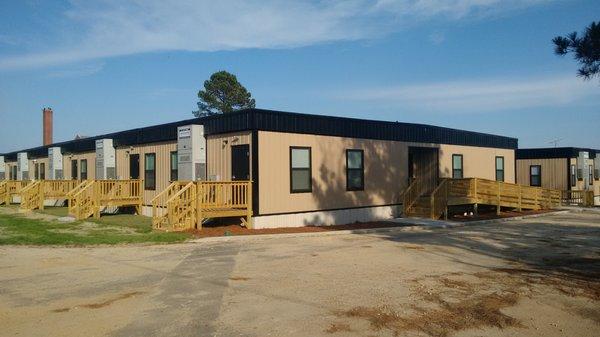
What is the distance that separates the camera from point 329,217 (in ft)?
60.7

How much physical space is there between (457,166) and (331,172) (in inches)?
365

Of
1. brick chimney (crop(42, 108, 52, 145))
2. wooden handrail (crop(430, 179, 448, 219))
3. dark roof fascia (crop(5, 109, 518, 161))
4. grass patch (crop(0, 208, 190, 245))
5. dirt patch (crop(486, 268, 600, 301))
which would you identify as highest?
brick chimney (crop(42, 108, 52, 145))

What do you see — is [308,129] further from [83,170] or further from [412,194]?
[83,170]

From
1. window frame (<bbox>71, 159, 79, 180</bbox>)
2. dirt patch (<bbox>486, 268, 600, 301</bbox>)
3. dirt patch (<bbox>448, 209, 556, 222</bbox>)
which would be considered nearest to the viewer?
dirt patch (<bbox>486, 268, 600, 301</bbox>)

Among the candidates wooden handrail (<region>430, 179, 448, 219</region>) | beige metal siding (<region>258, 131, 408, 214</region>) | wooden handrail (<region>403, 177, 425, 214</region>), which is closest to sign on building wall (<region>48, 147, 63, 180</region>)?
beige metal siding (<region>258, 131, 408, 214</region>)

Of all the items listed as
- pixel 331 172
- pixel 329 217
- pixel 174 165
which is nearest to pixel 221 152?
pixel 174 165

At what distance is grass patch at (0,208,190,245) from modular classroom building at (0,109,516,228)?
306 centimetres

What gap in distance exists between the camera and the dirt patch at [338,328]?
230 inches

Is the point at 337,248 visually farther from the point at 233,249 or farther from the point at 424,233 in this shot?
the point at 424,233

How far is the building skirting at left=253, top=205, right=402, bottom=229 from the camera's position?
16.8 meters

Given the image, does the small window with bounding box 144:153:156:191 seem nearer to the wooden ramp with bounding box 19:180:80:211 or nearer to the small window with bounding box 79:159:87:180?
the wooden ramp with bounding box 19:180:80:211

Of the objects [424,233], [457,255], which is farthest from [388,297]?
[424,233]

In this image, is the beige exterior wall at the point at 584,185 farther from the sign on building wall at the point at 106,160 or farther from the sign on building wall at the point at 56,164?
the sign on building wall at the point at 56,164

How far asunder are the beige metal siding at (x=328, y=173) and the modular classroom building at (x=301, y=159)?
36mm
